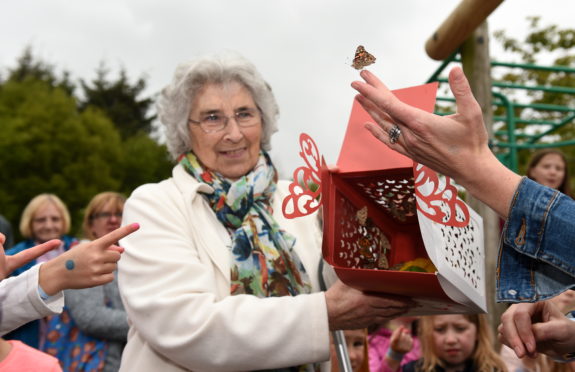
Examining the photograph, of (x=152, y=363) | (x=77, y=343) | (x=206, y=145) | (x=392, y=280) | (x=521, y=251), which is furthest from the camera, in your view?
(x=77, y=343)

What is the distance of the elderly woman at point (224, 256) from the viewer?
5.80 ft

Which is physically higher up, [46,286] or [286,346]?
[46,286]

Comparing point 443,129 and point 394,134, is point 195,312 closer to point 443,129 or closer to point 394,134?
point 394,134

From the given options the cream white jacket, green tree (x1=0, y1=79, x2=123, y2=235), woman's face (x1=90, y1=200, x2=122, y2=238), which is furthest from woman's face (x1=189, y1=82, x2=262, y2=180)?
green tree (x1=0, y1=79, x2=123, y2=235)

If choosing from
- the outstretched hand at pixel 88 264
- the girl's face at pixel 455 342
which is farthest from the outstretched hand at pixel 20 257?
the girl's face at pixel 455 342

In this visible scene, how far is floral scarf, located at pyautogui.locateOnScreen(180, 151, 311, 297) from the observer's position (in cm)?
199

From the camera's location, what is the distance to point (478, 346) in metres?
3.15

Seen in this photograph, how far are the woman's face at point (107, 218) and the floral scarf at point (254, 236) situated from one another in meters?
2.19

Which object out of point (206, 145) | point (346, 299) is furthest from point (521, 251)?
point (206, 145)

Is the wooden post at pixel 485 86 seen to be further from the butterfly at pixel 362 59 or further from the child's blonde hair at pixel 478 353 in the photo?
the butterfly at pixel 362 59

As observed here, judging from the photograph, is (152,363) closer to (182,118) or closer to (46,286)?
(46,286)

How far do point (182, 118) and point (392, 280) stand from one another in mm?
1096

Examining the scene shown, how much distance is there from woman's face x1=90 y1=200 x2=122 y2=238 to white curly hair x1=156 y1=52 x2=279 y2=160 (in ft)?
6.75

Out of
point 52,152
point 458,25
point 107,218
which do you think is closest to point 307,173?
point 458,25
